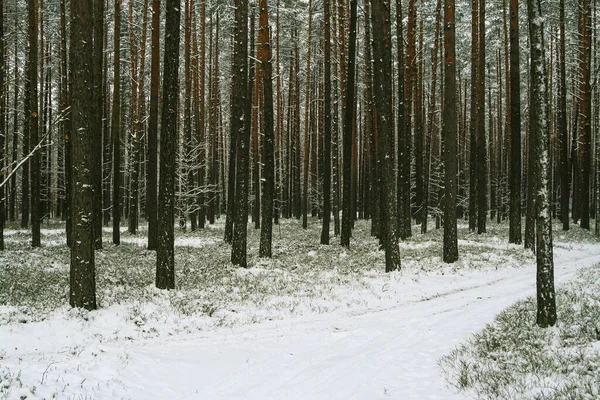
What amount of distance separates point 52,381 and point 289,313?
17.5ft

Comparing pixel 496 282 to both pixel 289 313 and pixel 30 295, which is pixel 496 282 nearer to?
pixel 289 313

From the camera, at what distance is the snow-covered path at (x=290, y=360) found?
18.1ft

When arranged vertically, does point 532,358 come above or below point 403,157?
below

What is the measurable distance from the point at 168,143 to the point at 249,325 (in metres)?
5.32

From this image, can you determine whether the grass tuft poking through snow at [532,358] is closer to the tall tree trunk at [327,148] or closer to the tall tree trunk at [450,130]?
the tall tree trunk at [450,130]

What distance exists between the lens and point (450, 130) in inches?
609

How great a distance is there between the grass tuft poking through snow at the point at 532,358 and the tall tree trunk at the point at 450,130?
22.2 feet

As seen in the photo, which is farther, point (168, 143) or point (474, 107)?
point (474, 107)

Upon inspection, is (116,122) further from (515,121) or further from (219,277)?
(515,121)

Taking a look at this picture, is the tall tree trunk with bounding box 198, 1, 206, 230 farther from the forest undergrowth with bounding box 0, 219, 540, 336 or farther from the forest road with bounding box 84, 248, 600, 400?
the forest road with bounding box 84, 248, 600, 400

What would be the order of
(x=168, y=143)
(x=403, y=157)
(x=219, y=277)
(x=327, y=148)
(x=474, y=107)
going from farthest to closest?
(x=474, y=107) < (x=403, y=157) < (x=327, y=148) < (x=219, y=277) < (x=168, y=143)

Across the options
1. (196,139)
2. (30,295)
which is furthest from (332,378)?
(196,139)

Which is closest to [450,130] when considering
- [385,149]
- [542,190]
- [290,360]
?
[385,149]

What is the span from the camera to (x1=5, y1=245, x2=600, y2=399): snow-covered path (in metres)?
5.52
